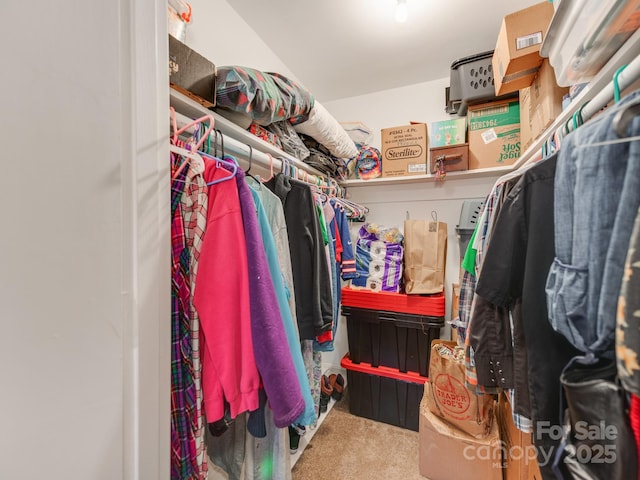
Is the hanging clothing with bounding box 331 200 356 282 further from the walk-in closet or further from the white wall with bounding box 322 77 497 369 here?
the white wall with bounding box 322 77 497 369

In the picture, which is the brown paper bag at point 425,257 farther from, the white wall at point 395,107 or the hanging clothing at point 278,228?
the hanging clothing at point 278,228

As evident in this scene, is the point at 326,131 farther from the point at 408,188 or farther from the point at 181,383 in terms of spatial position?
the point at 181,383

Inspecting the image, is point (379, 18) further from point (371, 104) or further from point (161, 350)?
point (161, 350)

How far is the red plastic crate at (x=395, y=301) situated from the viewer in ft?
5.21

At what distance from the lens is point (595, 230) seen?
1.37 feet

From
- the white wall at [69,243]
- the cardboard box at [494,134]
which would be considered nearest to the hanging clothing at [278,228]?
the white wall at [69,243]

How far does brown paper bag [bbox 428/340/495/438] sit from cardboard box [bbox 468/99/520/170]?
120cm

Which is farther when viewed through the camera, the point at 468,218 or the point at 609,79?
the point at 468,218

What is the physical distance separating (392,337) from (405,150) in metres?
1.36

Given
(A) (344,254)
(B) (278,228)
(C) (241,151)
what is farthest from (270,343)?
(A) (344,254)

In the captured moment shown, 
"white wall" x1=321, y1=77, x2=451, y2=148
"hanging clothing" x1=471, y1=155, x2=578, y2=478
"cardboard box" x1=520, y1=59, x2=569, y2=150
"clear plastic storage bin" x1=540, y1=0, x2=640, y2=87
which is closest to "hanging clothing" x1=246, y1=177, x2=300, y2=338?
"hanging clothing" x1=471, y1=155, x2=578, y2=478

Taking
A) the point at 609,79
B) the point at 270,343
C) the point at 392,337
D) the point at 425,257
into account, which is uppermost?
the point at 609,79

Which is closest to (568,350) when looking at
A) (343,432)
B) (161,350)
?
(161,350)

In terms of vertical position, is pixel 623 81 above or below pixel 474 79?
below
